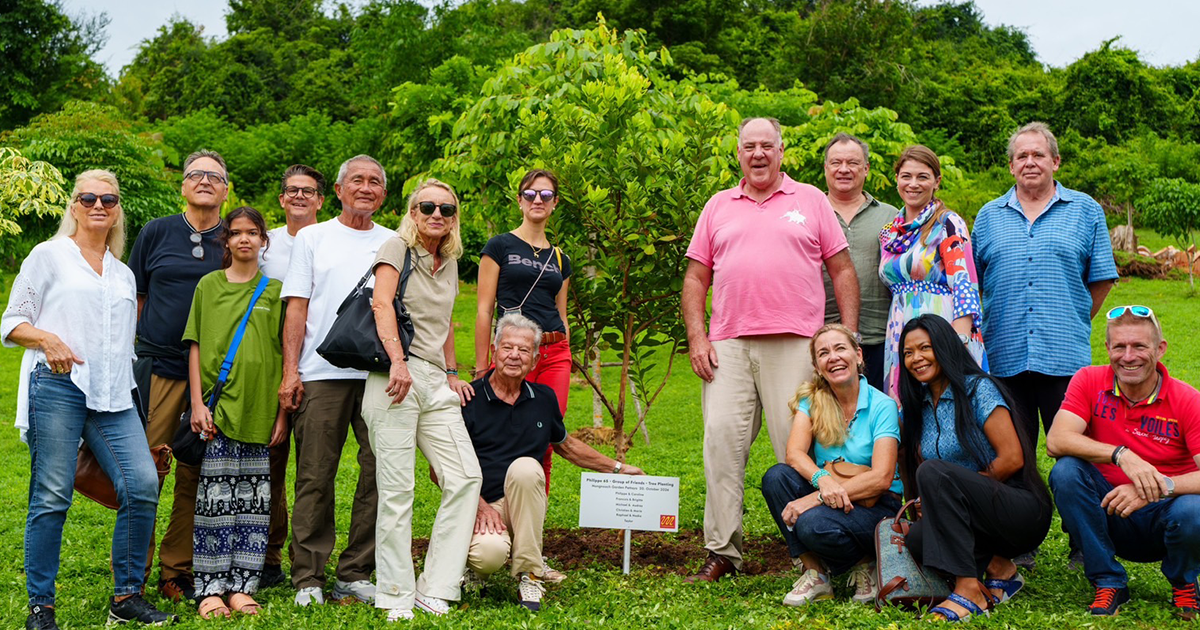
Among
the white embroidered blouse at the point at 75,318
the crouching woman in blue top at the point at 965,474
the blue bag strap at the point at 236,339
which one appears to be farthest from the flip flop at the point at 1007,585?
the white embroidered blouse at the point at 75,318

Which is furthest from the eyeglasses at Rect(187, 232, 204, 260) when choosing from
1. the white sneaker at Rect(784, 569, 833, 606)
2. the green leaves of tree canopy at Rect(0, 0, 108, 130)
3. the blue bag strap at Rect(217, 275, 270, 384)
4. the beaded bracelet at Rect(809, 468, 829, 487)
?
the green leaves of tree canopy at Rect(0, 0, 108, 130)

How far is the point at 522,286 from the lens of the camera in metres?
5.35

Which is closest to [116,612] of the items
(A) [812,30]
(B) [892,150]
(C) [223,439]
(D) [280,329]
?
(C) [223,439]

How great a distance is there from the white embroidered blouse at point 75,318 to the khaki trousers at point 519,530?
177cm

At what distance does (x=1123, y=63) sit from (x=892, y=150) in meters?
20.2

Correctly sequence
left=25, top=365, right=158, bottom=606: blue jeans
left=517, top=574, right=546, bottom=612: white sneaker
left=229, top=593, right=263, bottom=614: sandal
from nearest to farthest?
left=25, top=365, right=158, bottom=606: blue jeans → left=229, top=593, right=263, bottom=614: sandal → left=517, top=574, right=546, bottom=612: white sneaker

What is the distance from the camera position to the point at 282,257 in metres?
5.21

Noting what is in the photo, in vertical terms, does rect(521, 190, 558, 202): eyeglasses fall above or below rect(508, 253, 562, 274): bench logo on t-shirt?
above

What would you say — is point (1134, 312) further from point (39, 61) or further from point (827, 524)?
point (39, 61)

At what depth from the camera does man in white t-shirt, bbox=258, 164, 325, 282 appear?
5.17 metres

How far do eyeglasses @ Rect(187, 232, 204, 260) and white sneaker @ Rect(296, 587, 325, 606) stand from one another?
174cm

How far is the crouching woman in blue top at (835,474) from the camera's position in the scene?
4727 mm

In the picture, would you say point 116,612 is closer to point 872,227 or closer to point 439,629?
point 439,629

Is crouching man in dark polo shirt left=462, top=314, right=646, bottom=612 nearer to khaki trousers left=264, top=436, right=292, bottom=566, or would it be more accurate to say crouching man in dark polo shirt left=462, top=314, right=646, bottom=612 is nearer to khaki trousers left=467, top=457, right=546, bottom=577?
khaki trousers left=467, top=457, right=546, bottom=577
